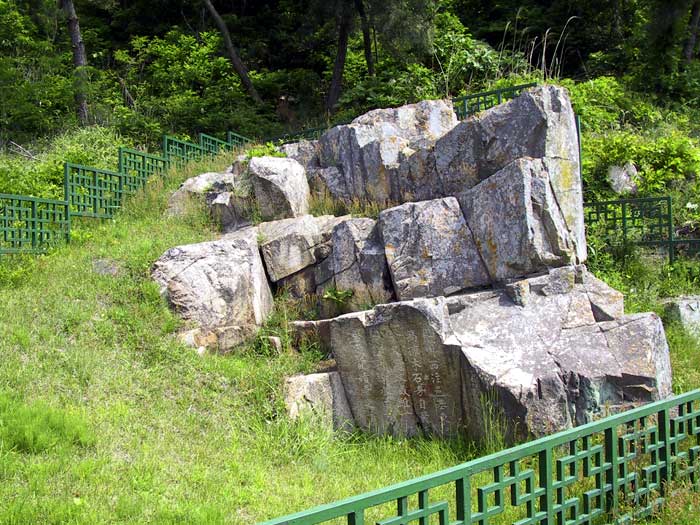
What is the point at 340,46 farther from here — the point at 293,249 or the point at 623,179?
the point at 293,249

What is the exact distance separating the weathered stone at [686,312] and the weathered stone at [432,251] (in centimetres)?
269

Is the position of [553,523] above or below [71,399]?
below

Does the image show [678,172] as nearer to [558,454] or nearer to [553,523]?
[558,454]

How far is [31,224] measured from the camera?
10281 mm

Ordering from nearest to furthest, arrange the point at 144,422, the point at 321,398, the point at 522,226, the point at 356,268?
the point at 144,422, the point at 321,398, the point at 522,226, the point at 356,268

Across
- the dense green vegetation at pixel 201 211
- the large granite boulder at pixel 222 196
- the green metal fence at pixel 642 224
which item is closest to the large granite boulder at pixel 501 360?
the dense green vegetation at pixel 201 211

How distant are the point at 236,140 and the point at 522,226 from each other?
10198 mm

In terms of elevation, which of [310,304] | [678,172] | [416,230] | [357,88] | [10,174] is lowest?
[310,304]

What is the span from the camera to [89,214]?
1133 cm

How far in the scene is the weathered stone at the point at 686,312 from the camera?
28.7 feet

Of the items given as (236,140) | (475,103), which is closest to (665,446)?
(475,103)

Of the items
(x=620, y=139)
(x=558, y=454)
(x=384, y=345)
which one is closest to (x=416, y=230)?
(x=384, y=345)

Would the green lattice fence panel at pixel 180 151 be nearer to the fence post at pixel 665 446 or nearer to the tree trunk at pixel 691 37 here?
the fence post at pixel 665 446

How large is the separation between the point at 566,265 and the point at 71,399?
569cm
